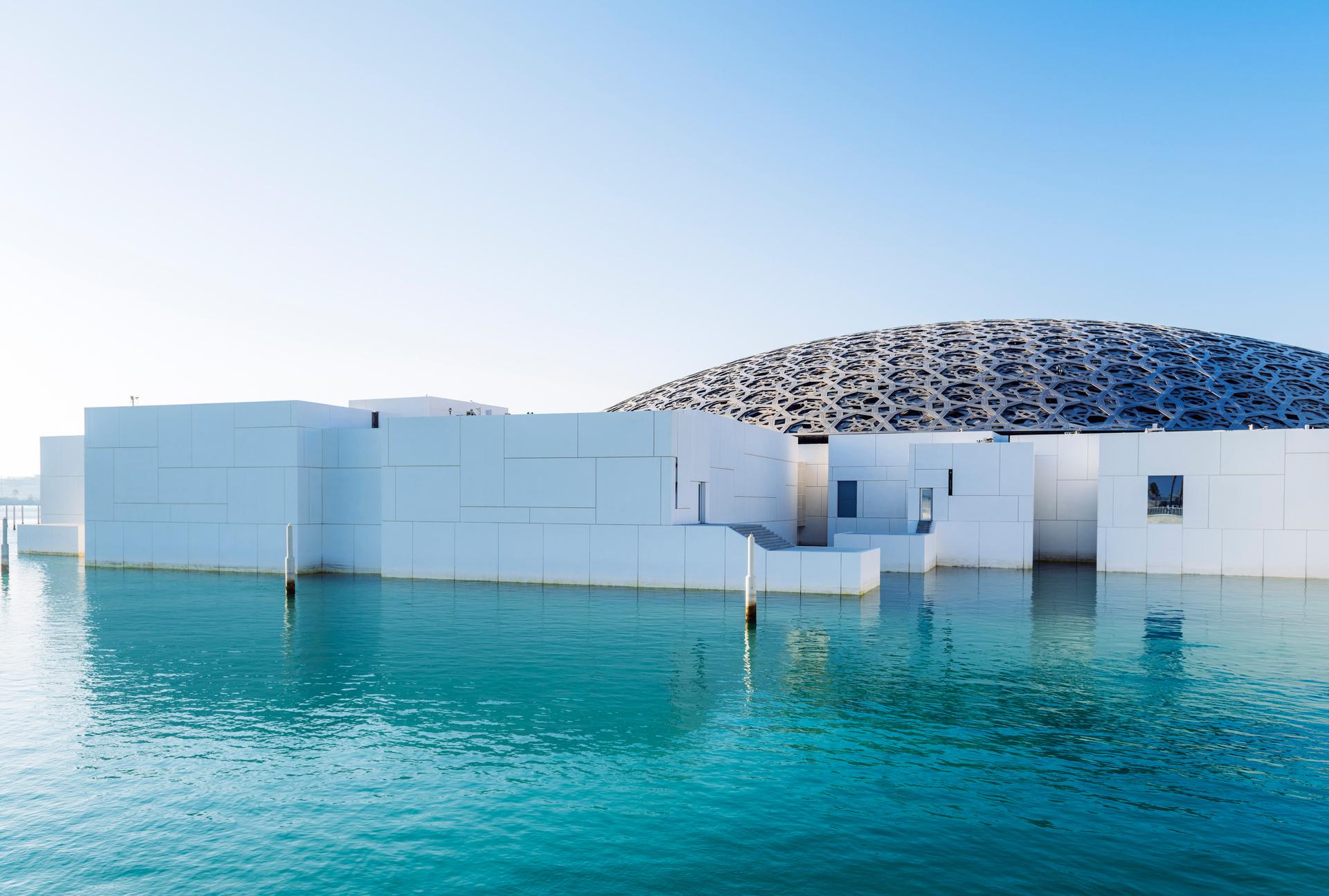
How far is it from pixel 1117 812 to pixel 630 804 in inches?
168

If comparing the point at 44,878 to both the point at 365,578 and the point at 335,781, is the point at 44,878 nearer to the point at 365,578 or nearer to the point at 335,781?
the point at 335,781

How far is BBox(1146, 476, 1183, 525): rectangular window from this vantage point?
94.8ft

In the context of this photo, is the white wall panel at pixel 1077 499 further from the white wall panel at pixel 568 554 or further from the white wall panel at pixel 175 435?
the white wall panel at pixel 175 435

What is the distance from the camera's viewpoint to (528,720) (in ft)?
35.5

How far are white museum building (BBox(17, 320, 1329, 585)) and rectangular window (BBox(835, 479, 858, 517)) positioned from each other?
0.29ft

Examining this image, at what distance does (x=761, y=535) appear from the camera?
1062 inches

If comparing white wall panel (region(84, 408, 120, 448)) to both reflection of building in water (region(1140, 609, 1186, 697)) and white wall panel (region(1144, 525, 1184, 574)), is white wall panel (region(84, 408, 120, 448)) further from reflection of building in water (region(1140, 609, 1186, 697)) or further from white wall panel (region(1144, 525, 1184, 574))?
white wall panel (region(1144, 525, 1184, 574))

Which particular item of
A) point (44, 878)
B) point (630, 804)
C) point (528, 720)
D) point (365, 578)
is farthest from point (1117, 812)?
point (365, 578)

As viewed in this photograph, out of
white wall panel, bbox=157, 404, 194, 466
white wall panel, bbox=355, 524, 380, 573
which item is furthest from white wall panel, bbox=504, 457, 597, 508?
white wall panel, bbox=157, 404, 194, 466

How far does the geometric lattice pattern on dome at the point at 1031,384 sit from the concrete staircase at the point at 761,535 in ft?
46.2

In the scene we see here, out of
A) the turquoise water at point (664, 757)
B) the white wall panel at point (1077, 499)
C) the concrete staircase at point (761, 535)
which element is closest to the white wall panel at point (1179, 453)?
the white wall panel at point (1077, 499)

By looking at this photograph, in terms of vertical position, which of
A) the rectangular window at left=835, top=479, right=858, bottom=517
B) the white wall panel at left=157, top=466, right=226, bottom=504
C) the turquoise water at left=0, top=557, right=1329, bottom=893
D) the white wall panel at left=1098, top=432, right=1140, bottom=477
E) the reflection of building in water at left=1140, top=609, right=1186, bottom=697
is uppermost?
the white wall panel at left=1098, top=432, right=1140, bottom=477

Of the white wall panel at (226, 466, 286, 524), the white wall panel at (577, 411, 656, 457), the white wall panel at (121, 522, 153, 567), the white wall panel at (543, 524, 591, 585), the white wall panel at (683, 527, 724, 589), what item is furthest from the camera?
the white wall panel at (121, 522, 153, 567)

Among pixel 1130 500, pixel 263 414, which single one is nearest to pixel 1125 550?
pixel 1130 500
